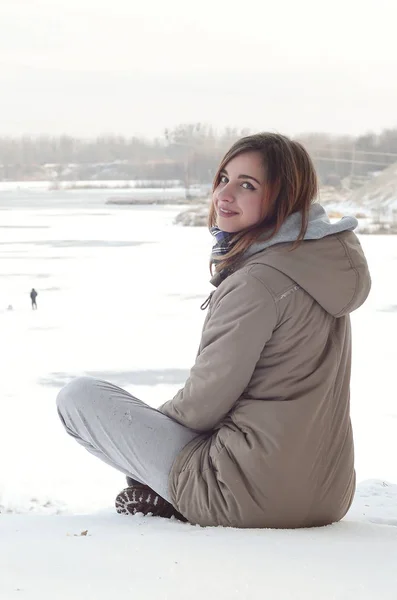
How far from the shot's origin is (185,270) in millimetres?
8547

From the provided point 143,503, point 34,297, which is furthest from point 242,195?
point 34,297

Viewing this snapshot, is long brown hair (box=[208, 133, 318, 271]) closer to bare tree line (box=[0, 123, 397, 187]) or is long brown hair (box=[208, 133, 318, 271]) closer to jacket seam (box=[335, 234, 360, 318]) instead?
jacket seam (box=[335, 234, 360, 318])

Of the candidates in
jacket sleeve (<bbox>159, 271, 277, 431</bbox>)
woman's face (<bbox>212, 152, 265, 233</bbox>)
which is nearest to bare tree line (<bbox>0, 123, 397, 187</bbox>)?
woman's face (<bbox>212, 152, 265, 233</bbox>)

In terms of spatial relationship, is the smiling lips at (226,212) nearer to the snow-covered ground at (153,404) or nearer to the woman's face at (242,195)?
the woman's face at (242,195)

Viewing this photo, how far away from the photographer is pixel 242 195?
1.11m

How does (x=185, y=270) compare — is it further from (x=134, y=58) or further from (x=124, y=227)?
(x=134, y=58)

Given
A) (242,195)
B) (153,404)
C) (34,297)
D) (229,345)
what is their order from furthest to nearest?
(34,297) < (153,404) < (242,195) < (229,345)

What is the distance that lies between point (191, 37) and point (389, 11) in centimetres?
456

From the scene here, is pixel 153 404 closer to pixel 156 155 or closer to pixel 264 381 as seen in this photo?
pixel 264 381

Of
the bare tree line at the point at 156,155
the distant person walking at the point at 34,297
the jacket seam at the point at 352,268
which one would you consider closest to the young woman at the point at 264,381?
the jacket seam at the point at 352,268

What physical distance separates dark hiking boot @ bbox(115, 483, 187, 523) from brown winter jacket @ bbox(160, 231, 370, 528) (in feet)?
0.23

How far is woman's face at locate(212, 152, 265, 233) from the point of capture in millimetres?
1104

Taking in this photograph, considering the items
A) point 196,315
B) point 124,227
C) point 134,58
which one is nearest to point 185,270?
point 196,315

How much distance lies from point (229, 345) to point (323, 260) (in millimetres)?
161
